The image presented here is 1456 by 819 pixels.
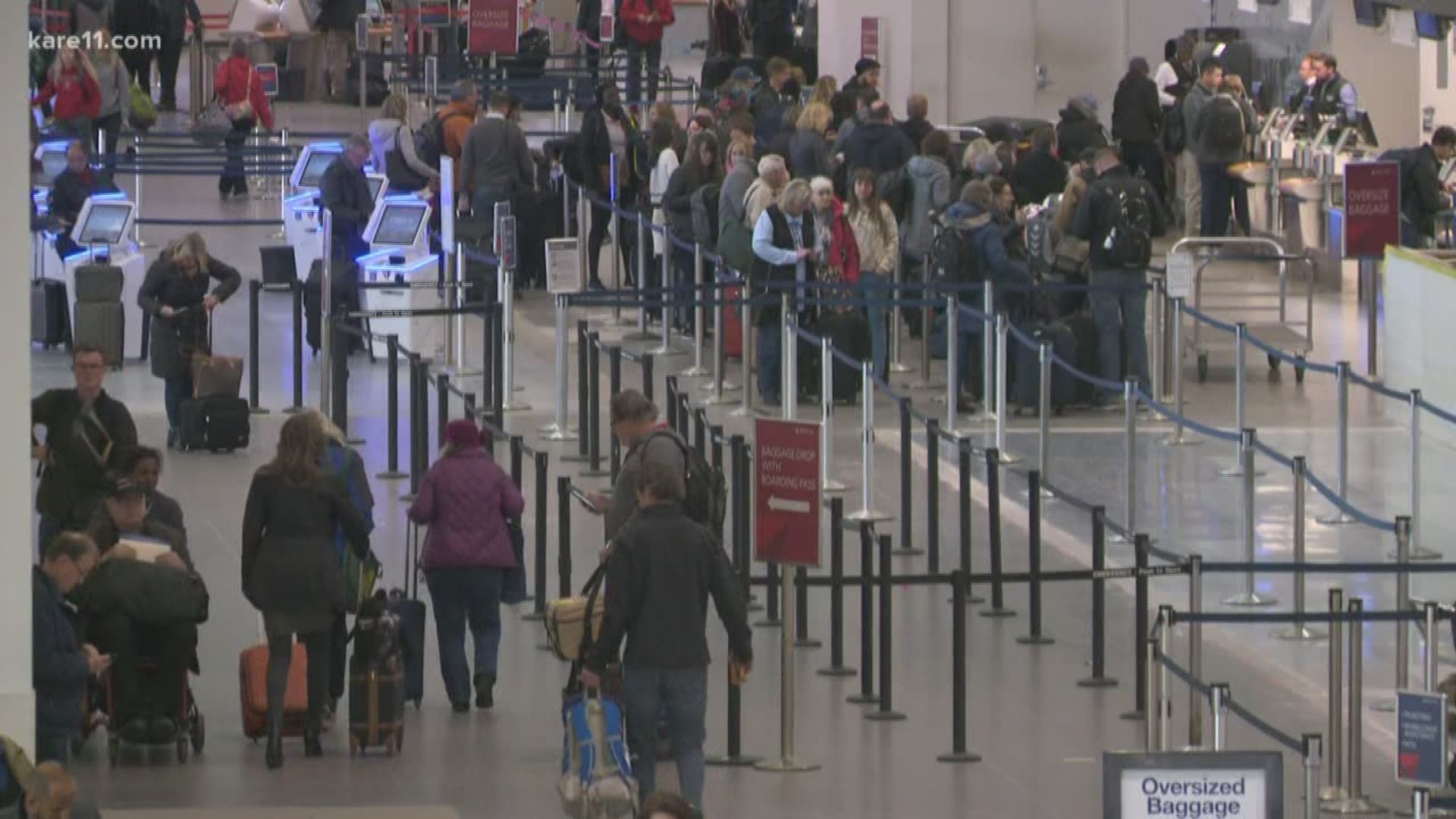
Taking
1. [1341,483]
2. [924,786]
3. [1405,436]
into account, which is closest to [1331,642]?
[924,786]

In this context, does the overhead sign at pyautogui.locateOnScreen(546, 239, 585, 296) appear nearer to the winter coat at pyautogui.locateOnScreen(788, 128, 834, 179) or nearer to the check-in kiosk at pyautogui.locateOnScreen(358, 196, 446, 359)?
the check-in kiosk at pyautogui.locateOnScreen(358, 196, 446, 359)

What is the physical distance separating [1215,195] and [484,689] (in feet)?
52.7

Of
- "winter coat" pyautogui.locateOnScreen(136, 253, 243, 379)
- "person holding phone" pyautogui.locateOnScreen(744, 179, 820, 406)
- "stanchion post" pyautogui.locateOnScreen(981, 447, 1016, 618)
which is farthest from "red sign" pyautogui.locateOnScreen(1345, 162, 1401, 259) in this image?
"winter coat" pyautogui.locateOnScreen(136, 253, 243, 379)

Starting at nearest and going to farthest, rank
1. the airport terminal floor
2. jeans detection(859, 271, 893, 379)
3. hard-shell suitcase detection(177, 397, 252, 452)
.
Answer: the airport terminal floor → hard-shell suitcase detection(177, 397, 252, 452) → jeans detection(859, 271, 893, 379)

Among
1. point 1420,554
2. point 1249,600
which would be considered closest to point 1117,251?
point 1420,554

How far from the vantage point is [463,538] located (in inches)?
529

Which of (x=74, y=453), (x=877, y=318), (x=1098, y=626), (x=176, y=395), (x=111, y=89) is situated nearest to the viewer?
(x=1098, y=626)

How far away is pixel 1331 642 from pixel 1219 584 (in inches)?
158

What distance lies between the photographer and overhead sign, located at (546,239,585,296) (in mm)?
20234

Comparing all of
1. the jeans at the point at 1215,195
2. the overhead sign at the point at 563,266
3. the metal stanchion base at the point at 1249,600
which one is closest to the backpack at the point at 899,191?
the overhead sign at the point at 563,266

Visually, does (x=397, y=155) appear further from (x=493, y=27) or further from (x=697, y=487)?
(x=697, y=487)

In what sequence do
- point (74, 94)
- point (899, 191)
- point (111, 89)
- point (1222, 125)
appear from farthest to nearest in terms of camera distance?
point (111, 89) → point (74, 94) → point (1222, 125) → point (899, 191)

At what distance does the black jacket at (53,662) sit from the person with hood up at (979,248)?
10.7 meters

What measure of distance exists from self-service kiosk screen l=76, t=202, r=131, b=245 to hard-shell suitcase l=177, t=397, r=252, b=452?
3983 millimetres
